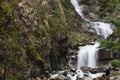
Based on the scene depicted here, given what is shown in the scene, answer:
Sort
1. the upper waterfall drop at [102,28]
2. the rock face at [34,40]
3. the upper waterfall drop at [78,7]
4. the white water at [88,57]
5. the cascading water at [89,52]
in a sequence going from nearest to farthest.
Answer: the rock face at [34,40]
the cascading water at [89,52]
the white water at [88,57]
the upper waterfall drop at [102,28]
the upper waterfall drop at [78,7]

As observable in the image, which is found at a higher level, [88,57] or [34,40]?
[34,40]

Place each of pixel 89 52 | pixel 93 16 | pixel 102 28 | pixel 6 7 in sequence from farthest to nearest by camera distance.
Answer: pixel 93 16, pixel 102 28, pixel 89 52, pixel 6 7

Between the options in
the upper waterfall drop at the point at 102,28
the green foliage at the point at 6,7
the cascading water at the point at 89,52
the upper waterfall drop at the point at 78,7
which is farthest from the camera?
the upper waterfall drop at the point at 78,7

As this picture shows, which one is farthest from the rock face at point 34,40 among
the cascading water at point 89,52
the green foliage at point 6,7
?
the cascading water at point 89,52

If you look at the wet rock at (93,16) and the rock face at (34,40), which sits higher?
the wet rock at (93,16)

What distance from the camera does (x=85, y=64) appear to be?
31766mm

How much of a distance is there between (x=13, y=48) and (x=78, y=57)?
Answer: 12356 millimetres

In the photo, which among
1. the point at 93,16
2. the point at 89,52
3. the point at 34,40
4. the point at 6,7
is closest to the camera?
the point at 6,7

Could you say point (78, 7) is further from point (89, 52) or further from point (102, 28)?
point (89, 52)

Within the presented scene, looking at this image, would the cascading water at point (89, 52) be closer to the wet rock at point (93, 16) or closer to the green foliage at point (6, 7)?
the wet rock at point (93, 16)

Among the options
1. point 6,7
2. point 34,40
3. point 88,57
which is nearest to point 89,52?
point 88,57

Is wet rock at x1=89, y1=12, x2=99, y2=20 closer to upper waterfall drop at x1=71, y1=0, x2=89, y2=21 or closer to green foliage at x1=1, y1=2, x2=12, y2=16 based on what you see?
upper waterfall drop at x1=71, y1=0, x2=89, y2=21

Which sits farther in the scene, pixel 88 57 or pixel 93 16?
pixel 93 16

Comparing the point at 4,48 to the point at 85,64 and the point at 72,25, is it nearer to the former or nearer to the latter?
the point at 85,64
